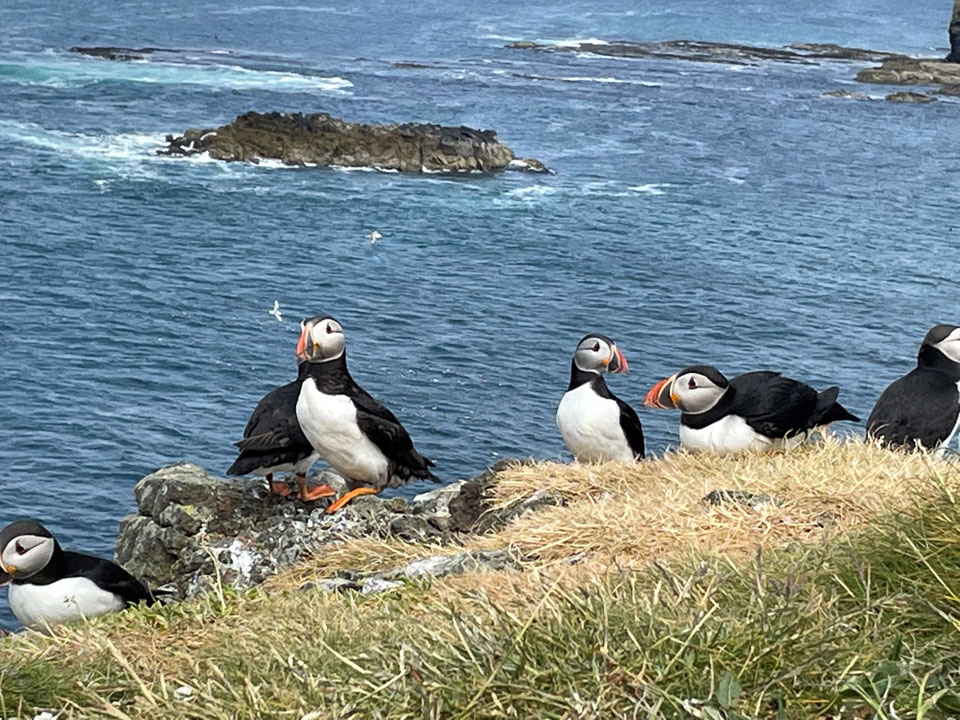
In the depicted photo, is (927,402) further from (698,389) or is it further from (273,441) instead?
(273,441)

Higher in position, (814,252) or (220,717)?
(220,717)

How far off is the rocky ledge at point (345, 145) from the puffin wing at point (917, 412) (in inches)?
1858

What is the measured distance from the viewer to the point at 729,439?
11.0 m

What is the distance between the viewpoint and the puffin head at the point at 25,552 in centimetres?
1009

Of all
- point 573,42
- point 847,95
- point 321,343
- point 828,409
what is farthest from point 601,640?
point 573,42

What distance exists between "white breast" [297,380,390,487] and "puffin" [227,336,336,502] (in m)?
0.25

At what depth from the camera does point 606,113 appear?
74312mm

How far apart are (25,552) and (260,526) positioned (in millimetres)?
2772

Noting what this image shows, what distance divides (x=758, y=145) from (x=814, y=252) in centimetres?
2057

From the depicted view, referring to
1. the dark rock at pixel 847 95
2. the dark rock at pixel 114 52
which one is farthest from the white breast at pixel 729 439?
the dark rock at pixel 847 95

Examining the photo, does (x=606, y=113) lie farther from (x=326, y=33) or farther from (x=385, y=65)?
(x=326, y=33)

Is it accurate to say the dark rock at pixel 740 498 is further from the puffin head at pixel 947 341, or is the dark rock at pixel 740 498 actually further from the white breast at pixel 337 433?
the puffin head at pixel 947 341

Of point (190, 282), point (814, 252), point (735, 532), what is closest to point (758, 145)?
point (814, 252)

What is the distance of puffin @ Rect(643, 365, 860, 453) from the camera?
1101cm
